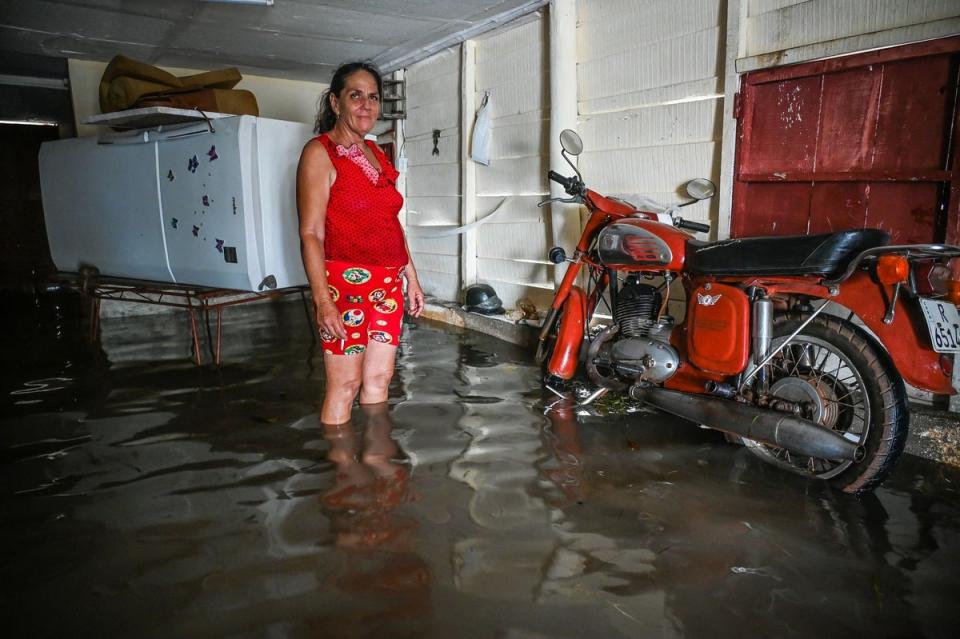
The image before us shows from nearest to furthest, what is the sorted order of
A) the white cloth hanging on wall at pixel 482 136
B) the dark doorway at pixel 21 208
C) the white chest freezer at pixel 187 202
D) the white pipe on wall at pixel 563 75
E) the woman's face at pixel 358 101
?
the woman's face at pixel 358 101 < the white chest freezer at pixel 187 202 < the white pipe on wall at pixel 563 75 < the white cloth hanging on wall at pixel 482 136 < the dark doorway at pixel 21 208

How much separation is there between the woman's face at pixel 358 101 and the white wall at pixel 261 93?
4894mm

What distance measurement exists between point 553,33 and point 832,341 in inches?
126

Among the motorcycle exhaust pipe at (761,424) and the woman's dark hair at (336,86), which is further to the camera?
the woman's dark hair at (336,86)

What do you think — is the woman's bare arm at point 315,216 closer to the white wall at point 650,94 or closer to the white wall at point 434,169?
the white wall at point 650,94

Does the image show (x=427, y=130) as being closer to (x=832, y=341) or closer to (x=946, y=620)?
(x=832, y=341)

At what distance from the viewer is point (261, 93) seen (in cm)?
727

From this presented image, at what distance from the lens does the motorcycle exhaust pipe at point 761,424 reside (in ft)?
7.39

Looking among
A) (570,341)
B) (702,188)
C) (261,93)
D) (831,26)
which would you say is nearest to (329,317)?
(570,341)

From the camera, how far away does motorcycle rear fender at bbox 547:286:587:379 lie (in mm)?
3398

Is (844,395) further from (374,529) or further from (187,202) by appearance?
(187,202)

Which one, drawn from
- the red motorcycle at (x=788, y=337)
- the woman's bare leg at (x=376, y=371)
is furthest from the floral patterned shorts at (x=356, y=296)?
the red motorcycle at (x=788, y=337)

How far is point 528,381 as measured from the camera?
13.1 ft

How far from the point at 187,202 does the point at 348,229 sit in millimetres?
2190

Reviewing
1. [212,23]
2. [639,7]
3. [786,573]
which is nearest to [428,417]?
[786,573]
